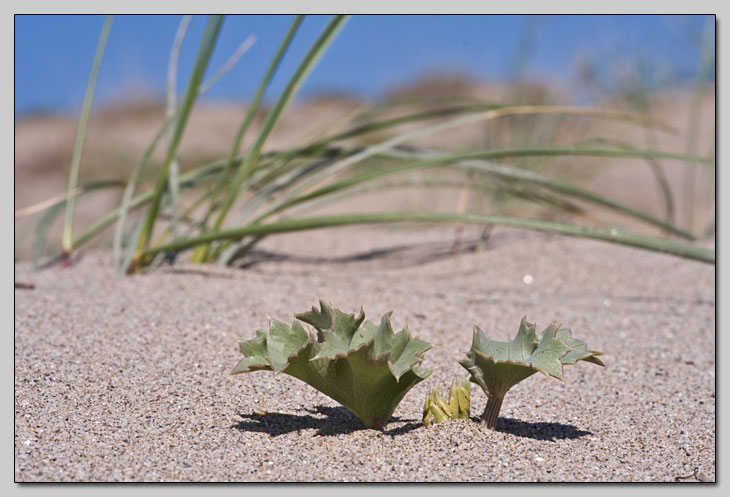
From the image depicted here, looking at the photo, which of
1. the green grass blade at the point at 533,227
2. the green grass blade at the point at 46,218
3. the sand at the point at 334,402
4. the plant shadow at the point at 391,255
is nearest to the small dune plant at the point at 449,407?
the sand at the point at 334,402

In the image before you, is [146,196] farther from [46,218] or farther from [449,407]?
[449,407]

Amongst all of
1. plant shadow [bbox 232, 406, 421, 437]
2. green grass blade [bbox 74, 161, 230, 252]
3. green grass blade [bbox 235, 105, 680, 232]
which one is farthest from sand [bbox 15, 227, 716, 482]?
green grass blade [bbox 235, 105, 680, 232]

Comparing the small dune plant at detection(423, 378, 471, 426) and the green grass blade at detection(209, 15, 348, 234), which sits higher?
the green grass blade at detection(209, 15, 348, 234)

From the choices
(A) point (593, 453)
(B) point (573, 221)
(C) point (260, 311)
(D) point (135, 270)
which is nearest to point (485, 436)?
(A) point (593, 453)

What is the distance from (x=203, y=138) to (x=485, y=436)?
7507mm

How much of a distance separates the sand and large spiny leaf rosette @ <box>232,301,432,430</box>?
8 cm

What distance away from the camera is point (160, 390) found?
1217 millimetres

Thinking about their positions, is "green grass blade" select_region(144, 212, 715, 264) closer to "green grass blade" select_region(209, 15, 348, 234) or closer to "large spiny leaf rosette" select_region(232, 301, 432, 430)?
"green grass blade" select_region(209, 15, 348, 234)

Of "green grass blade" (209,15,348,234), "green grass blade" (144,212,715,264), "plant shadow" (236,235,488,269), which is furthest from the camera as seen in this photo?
"plant shadow" (236,235,488,269)

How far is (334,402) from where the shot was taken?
1221 millimetres

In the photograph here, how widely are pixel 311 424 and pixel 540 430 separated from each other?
1.19 feet

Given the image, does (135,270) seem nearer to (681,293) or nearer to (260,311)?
(260,311)

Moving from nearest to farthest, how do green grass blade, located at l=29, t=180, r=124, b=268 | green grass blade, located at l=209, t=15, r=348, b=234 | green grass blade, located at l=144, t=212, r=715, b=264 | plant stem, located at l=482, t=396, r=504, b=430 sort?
plant stem, located at l=482, t=396, r=504, b=430 < green grass blade, located at l=144, t=212, r=715, b=264 < green grass blade, located at l=209, t=15, r=348, b=234 < green grass blade, located at l=29, t=180, r=124, b=268

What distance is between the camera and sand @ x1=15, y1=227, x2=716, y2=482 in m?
1.00
